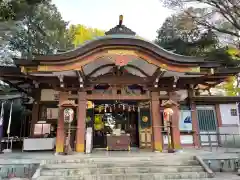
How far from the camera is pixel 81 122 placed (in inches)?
316

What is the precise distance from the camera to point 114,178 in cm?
546

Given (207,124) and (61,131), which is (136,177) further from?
(207,124)

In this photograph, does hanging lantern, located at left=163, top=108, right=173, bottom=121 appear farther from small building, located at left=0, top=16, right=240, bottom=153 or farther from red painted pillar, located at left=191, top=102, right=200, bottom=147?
red painted pillar, located at left=191, top=102, right=200, bottom=147

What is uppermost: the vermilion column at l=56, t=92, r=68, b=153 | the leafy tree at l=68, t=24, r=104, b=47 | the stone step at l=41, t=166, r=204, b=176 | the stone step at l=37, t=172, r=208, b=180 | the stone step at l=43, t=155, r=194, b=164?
the leafy tree at l=68, t=24, r=104, b=47

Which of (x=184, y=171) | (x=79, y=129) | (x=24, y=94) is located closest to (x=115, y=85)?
(x=79, y=129)

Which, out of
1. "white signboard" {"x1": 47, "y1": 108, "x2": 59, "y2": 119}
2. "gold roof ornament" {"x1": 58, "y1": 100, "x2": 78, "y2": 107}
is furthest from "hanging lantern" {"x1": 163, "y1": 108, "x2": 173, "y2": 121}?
"white signboard" {"x1": 47, "y1": 108, "x2": 59, "y2": 119}

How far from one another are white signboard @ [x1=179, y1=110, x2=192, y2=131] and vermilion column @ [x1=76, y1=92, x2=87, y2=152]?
4970 millimetres

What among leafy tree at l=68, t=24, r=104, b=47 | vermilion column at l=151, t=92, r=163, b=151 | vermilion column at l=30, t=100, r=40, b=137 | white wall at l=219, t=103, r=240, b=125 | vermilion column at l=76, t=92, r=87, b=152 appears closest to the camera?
vermilion column at l=76, t=92, r=87, b=152

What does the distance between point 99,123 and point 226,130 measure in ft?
22.8

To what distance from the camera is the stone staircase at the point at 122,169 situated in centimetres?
551

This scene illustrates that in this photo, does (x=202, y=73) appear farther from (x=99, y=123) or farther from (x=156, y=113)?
(x=99, y=123)

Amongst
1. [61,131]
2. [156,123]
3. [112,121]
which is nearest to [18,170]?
[61,131]

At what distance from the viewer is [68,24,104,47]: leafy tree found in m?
21.2

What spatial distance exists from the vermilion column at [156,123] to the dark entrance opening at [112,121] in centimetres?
169
